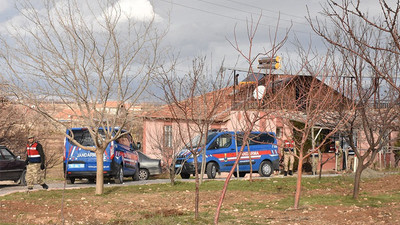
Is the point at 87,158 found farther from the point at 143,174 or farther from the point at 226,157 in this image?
the point at 226,157

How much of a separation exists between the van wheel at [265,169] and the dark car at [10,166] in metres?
10.4

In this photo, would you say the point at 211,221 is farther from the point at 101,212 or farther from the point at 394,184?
the point at 394,184

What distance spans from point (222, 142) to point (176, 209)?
12151mm

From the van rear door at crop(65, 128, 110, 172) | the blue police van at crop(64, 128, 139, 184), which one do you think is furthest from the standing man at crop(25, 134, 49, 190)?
the van rear door at crop(65, 128, 110, 172)

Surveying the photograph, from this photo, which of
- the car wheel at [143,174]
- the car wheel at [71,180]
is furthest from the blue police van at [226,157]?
the car wheel at [71,180]

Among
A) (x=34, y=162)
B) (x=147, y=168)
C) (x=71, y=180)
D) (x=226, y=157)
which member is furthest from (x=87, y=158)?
(x=226, y=157)

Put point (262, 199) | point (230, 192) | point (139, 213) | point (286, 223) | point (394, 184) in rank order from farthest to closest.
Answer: point (394, 184)
point (230, 192)
point (262, 199)
point (139, 213)
point (286, 223)

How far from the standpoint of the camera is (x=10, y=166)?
20.4m

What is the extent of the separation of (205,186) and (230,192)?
6.66 feet

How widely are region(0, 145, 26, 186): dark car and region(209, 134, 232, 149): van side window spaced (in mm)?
7814

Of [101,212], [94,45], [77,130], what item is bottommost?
[101,212]

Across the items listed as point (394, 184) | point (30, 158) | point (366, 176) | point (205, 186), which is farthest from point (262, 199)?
point (366, 176)

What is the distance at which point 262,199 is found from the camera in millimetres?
15000

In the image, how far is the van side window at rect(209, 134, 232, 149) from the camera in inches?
976
